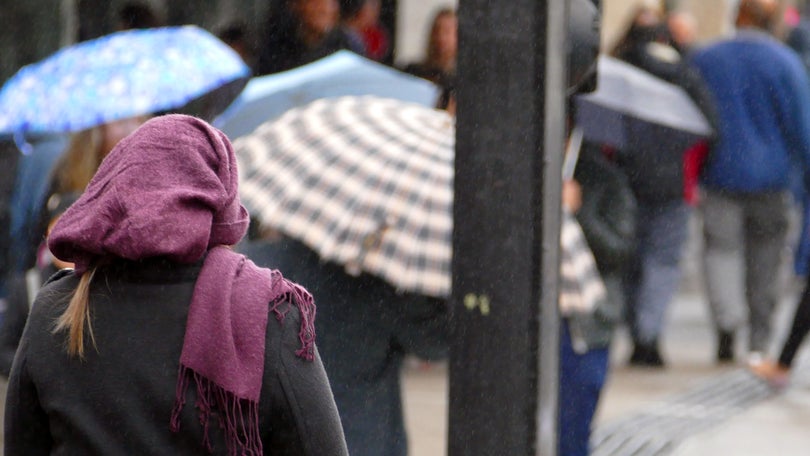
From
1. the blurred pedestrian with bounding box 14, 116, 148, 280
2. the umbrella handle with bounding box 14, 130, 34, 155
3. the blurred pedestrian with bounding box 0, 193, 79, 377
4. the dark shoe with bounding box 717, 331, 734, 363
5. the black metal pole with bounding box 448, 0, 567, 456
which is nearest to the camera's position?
the black metal pole with bounding box 448, 0, 567, 456

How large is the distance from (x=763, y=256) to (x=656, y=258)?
2.41ft

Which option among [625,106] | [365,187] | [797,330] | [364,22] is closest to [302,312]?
[365,187]

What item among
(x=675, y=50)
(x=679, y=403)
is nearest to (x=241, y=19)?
(x=675, y=50)

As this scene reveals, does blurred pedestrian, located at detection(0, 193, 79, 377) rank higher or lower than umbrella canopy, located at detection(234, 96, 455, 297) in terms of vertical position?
lower

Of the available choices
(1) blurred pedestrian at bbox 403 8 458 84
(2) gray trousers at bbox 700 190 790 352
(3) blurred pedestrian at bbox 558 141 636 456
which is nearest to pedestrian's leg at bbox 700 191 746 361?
(2) gray trousers at bbox 700 190 790 352

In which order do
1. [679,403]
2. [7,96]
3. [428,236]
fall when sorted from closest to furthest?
1. [428,236]
2. [7,96]
3. [679,403]

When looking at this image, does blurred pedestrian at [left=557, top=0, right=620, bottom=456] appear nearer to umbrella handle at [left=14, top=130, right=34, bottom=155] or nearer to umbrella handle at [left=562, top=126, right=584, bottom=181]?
umbrella handle at [left=562, top=126, right=584, bottom=181]

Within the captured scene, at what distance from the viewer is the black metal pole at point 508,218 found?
347 cm

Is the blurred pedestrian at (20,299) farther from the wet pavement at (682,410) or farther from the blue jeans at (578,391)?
the wet pavement at (682,410)

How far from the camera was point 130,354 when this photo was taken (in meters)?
2.59

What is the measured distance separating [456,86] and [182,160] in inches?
42.5

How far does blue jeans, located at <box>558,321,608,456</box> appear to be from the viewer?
5266 mm

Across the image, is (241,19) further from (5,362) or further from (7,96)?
(5,362)

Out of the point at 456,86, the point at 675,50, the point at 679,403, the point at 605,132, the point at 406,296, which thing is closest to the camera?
the point at 456,86
